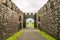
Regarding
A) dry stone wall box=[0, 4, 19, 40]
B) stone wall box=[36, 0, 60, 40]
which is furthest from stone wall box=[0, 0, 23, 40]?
stone wall box=[36, 0, 60, 40]

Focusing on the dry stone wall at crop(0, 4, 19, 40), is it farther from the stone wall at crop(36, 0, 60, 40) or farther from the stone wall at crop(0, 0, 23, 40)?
the stone wall at crop(36, 0, 60, 40)

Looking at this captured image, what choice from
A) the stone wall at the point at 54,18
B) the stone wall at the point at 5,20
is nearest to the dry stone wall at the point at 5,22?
the stone wall at the point at 5,20

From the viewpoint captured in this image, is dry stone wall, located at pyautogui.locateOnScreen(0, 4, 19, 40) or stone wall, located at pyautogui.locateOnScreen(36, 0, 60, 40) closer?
dry stone wall, located at pyautogui.locateOnScreen(0, 4, 19, 40)

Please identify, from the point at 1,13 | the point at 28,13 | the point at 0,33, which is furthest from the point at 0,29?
the point at 28,13

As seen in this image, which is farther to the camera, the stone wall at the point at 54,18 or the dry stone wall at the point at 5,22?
the stone wall at the point at 54,18

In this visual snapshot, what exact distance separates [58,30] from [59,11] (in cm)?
164

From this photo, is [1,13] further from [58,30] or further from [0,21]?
[58,30]

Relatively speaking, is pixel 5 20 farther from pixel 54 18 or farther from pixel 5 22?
pixel 54 18

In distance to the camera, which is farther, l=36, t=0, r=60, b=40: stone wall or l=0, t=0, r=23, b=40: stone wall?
l=36, t=0, r=60, b=40: stone wall

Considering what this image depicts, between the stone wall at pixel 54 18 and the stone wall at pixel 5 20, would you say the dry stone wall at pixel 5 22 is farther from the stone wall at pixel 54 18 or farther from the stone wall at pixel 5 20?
the stone wall at pixel 54 18

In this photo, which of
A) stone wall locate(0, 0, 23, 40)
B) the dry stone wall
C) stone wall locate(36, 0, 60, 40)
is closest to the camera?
the dry stone wall

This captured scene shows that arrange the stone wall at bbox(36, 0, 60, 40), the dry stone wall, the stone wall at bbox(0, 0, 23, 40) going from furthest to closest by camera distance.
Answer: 1. the stone wall at bbox(36, 0, 60, 40)
2. the stone wall at bbox(0, 0, 23, 40)
3. the dry stone wall

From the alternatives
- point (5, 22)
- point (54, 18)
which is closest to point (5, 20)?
point (5, 22)

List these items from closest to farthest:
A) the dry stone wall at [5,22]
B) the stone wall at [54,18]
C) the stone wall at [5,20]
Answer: the dry stone wall at [5,22] < the stone wall at [5,20] < the stone wall at [54,18]
